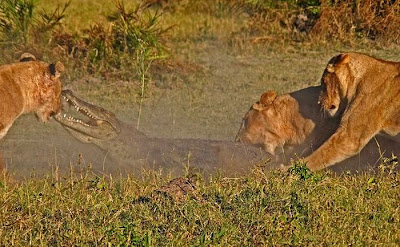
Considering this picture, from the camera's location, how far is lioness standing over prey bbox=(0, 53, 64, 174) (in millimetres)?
7297

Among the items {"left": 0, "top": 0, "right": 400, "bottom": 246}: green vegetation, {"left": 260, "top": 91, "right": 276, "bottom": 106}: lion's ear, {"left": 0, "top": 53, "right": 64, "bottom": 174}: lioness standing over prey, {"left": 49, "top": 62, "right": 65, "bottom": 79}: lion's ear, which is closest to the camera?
{"left": 0, "top": 0, "right": 400, "bottom": 246}: green vegetation

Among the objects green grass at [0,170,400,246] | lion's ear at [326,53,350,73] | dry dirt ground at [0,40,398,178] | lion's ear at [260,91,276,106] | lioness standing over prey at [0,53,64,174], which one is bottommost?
dry dirt ground at [0,40,398,178]

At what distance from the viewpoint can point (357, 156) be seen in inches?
290

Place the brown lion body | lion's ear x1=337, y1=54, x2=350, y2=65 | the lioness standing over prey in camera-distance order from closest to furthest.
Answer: the lioness standing over prey
lion's ear x1=337, y1=54, x2=350, y2=65
the brown lion body

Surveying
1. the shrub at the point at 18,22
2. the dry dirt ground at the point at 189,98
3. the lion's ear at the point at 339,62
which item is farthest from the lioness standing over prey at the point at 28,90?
the shrub at the point at 18,22

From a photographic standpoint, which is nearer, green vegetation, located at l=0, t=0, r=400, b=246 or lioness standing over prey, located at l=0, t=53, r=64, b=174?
green vegetation, located at l=0, t=0, r=400, b=246

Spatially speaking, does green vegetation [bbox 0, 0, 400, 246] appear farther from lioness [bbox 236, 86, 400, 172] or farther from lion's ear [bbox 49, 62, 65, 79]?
lion's ear [bbox 49, 62, 65, 79]

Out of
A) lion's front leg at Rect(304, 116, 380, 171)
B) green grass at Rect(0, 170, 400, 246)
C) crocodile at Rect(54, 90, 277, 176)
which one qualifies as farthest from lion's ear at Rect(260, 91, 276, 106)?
green grass at Rect(0, 170, 400, 246)

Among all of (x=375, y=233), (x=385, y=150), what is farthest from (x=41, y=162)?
(x=375, y=233)

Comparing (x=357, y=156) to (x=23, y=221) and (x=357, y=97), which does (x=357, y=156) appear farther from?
(x=23, y=221)

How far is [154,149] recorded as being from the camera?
750 centimetres

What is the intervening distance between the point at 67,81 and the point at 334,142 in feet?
16.2

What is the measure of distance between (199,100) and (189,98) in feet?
0.40

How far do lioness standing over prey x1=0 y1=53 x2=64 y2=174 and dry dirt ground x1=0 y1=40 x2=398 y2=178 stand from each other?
460 millimetres
